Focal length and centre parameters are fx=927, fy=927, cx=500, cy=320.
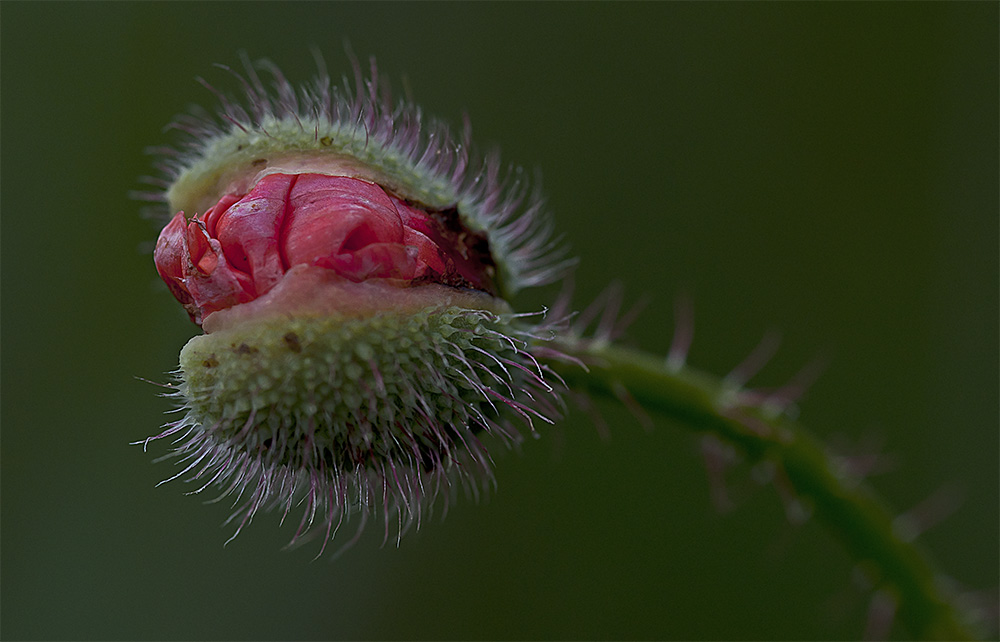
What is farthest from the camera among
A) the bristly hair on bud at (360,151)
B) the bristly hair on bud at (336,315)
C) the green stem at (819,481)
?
the green stem at (819,481)

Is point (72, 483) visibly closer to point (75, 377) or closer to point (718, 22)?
point (75, 377)

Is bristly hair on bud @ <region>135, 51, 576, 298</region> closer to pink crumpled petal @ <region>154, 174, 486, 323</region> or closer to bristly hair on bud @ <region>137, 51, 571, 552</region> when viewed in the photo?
bristly hair on bud @ <region>137, 51, 571, 552</region>

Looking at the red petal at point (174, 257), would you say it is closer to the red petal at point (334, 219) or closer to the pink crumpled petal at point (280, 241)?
the pink crumpled petal at point (280, 241)

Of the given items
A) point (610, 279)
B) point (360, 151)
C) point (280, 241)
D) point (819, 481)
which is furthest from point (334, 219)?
point (610, 279)

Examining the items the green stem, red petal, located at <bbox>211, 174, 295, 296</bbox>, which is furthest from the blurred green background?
red petal, located at <bbox>211, 174, 295, 296</bbox>

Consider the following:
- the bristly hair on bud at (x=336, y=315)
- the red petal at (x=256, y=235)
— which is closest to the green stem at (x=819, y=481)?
the bristly hair on bud at (x=336, y=315)

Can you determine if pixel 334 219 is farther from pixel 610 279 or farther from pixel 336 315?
pixel 610 279
